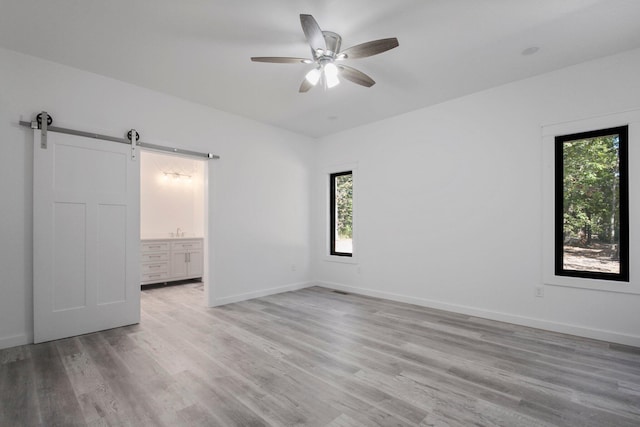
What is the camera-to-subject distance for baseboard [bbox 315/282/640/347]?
9.89ft

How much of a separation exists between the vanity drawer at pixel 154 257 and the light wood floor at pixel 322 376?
2.20m

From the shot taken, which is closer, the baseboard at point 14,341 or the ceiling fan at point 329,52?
the ceiling fan at point 329,52

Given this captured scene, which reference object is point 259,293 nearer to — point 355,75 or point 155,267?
point 155,267

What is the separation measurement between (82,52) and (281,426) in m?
3.71

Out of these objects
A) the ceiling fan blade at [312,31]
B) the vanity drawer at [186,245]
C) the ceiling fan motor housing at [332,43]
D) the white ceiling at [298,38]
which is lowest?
the vanity drawer at [186,245]

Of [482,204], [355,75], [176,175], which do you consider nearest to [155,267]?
[176,175]

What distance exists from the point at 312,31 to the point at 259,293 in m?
3.87

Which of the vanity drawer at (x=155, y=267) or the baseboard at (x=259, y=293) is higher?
the vanity drawer at (x=155, y=267)

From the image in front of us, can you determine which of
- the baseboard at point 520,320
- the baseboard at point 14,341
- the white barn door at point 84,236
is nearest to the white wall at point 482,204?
the baseboard at point 520,320

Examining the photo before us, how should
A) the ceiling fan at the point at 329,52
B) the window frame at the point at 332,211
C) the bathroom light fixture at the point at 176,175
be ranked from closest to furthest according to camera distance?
1. the ceiling fan at the point at 329,52
2. the window frame at the point at 332,211
3. the bathroom light fixture at the point at 176,175

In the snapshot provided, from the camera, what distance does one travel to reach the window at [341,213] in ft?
18.4

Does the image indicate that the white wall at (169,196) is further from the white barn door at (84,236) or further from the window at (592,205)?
the window at (592,205)

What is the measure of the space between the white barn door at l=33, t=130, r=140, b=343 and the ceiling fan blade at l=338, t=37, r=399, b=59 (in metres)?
2.83

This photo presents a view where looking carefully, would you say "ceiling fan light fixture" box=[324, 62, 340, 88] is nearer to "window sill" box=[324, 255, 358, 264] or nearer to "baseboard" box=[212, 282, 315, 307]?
"window sill" box=[324, 255, 358, 264]
